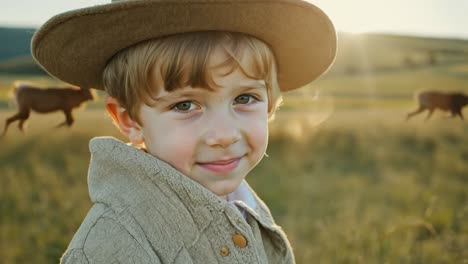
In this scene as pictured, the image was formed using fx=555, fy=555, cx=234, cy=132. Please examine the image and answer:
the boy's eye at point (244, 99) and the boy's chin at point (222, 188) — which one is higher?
A: the boy's eye at point (244, 99)

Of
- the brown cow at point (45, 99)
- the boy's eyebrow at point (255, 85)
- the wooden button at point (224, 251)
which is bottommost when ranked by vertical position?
the wooden button at point (224, 251)

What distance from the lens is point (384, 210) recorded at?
17.3 ft

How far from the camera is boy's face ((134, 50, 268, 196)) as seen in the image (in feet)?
6.44

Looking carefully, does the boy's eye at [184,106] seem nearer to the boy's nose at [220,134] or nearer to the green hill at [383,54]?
the boy's nose at [220,134]

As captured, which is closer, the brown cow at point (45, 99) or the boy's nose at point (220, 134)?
the boy's nose at point (220, 134)

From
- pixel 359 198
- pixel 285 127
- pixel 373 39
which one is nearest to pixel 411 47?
pixel 373 39

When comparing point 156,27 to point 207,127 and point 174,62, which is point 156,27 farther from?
point 207,127

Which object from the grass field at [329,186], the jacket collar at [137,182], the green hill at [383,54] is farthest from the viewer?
the green hill at [383,54]

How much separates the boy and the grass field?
0.84m

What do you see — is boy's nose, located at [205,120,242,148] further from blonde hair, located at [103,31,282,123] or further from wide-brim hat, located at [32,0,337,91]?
wide-brim hat, located at [32,0,337,91]

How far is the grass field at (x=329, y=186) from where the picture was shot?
421cm

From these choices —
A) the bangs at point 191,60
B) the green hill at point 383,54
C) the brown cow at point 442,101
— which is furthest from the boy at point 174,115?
the green hill at point 383,54

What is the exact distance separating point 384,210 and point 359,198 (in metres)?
0.41

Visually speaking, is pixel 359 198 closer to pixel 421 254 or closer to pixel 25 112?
pixel 421 254
